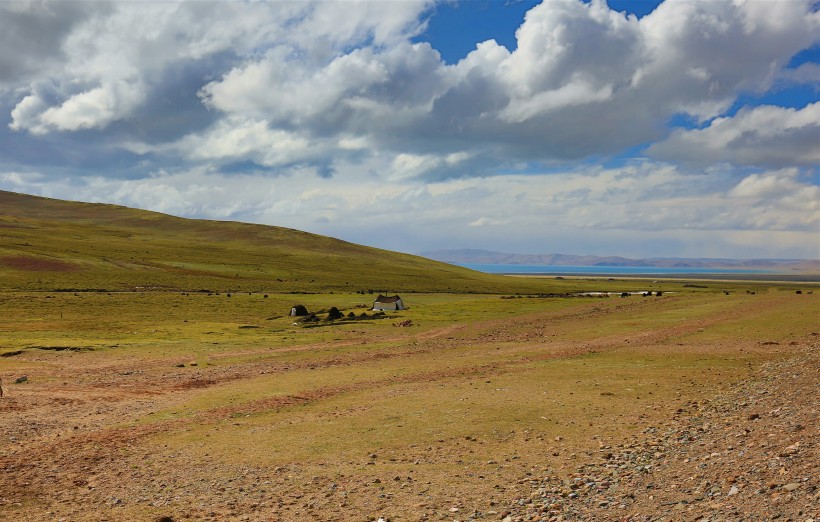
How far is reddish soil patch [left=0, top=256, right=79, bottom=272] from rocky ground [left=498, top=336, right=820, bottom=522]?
457 ft

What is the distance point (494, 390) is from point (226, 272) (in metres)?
139

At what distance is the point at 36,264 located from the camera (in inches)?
5108

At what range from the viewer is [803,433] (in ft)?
45.6

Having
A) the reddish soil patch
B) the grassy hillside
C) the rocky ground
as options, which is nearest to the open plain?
the rocky ground

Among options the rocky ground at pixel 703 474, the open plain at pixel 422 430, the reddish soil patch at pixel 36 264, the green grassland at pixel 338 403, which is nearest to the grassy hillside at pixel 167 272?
the reddish soil patch at pixel 36 264

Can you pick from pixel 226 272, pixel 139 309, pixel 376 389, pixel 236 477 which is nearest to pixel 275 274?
pixel 226 272

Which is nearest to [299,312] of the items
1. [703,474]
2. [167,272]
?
[703,474]

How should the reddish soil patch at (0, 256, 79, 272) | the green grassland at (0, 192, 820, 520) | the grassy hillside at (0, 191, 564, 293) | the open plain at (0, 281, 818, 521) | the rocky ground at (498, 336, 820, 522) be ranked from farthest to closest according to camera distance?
the reddish soil patch at (0, 256, 79, 272) → the grassy hillside at (0, 191, 564, 293) → the green grassland at (0, 192, 820, 520) → the open plain at (0, 281, 818, 521) → the rocky ground at (498, 336, 820, 522)

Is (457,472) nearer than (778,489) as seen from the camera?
No

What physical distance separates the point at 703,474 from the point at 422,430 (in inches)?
371

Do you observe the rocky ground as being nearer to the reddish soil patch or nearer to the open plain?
the open plain

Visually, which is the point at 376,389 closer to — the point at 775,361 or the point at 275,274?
the point at 775,361

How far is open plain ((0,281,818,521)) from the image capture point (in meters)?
12.8

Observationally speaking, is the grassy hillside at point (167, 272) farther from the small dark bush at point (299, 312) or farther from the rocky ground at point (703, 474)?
the rocky ground at point (703, 474)
